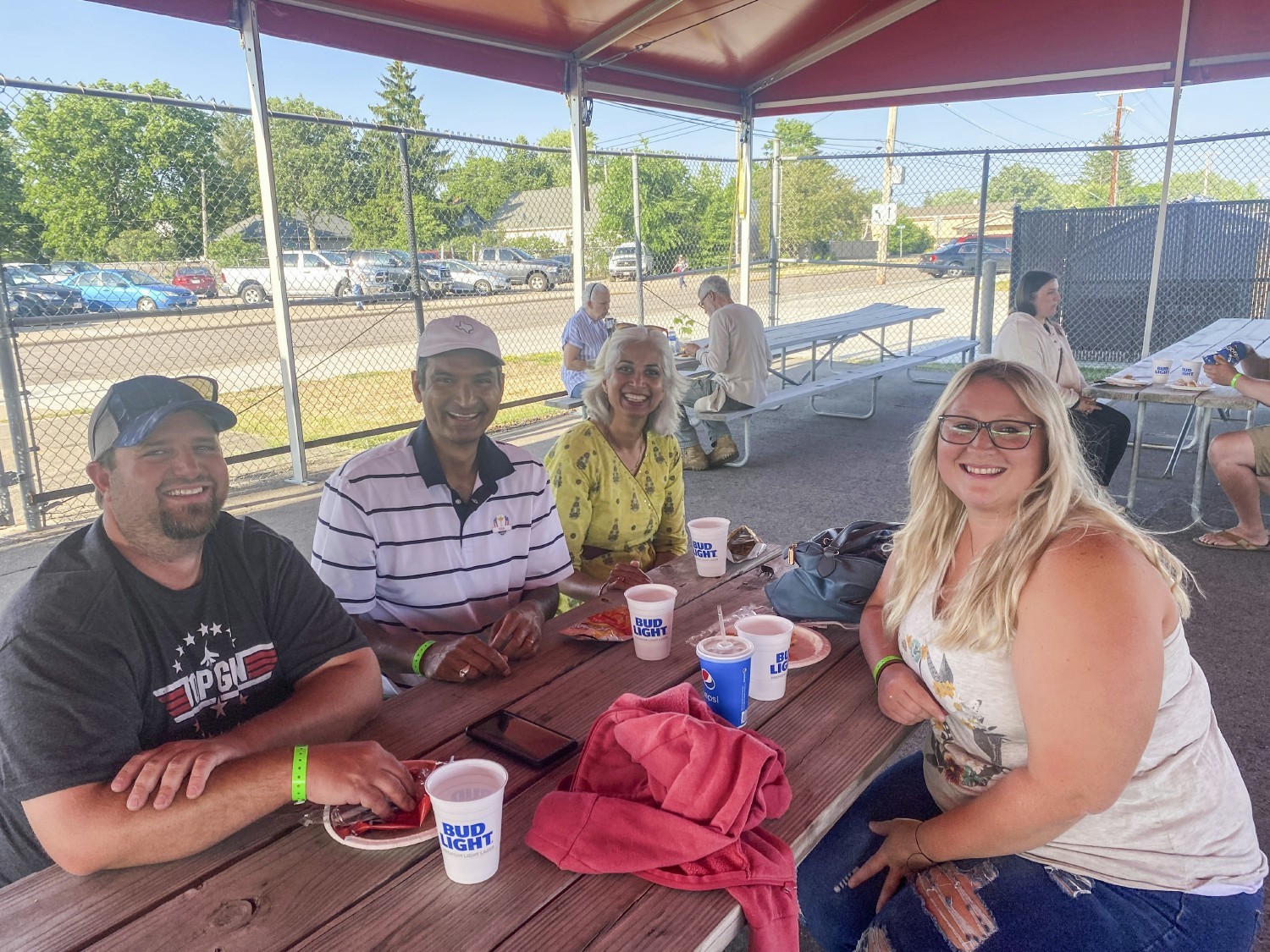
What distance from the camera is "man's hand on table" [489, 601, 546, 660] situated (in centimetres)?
197

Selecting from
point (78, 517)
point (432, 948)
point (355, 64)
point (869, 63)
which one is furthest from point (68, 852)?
point (355, 64)

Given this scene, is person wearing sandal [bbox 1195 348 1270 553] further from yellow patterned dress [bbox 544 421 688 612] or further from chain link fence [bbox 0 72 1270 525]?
yellow patterned dress [bbox 544 421 688 612]

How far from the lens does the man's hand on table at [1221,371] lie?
4.95 meters

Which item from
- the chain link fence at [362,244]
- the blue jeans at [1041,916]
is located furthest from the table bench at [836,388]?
the blue jeans at [1041,916]

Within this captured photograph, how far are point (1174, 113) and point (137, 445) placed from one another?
7894mm

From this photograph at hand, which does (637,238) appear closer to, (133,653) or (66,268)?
(66,268)

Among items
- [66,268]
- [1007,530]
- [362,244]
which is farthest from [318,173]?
[1007,530]

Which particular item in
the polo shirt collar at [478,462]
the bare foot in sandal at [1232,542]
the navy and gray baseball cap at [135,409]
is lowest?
the bare foot in sandal at [1232,542]

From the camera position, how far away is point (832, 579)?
2.16m

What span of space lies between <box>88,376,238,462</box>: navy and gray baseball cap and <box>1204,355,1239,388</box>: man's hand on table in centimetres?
545

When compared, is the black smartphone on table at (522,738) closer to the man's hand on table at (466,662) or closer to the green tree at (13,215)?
the man's hand on table at (466,662)

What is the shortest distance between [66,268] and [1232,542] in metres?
7.40

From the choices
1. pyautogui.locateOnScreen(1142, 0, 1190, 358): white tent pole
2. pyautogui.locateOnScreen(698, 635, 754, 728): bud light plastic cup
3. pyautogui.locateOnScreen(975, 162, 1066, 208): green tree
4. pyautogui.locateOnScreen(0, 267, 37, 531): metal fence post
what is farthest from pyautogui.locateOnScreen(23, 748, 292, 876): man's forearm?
pyautogui.locateOnScreen(975, 162, 1066, 208): green tree

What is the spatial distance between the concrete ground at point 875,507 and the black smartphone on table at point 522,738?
1.08m
